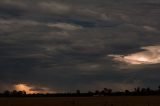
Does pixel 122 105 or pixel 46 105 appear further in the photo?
pixel 46 105

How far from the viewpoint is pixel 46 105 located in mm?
95312

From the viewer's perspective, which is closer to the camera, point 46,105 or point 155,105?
point 155,105

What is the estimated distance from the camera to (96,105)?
89.7 meters

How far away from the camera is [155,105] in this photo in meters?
85.9

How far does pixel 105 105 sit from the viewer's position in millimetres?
88125

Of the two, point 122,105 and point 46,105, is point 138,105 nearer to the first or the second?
point 122,105

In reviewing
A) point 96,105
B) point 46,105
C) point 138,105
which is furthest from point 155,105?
point 46,105

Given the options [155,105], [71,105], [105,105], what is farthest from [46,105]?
[155,105]

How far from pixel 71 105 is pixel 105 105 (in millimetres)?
6087

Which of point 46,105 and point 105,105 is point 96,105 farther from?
point 46,105

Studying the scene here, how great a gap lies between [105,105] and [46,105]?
11.7 meters

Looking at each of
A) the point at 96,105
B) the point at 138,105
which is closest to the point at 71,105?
the point at 96,105

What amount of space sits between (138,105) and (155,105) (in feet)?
9.74

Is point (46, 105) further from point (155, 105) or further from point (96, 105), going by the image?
point (155, 105)
